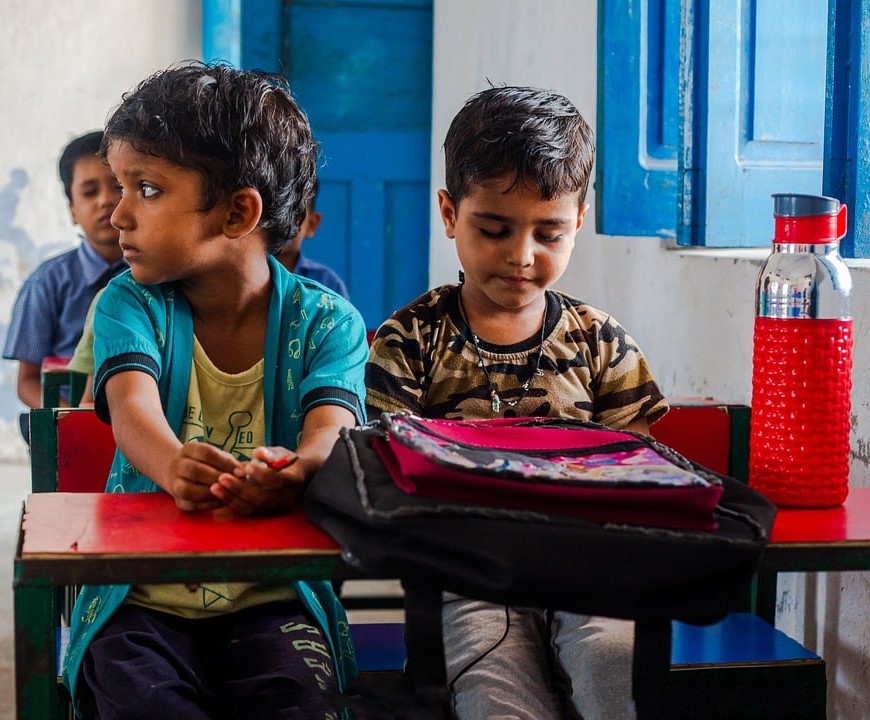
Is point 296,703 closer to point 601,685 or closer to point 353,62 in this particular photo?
point 601,685

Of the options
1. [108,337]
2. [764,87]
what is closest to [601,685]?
[108,337]

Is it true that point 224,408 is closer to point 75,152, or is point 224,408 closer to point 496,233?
point 496,233

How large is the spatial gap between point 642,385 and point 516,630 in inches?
16.7

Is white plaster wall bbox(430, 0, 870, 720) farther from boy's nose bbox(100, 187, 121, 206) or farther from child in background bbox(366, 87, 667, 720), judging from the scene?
boy's nose bbox(100, 187, 121, 206)

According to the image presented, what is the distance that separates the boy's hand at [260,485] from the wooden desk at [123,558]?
0.09ft

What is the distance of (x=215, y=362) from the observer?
1563 millimetres

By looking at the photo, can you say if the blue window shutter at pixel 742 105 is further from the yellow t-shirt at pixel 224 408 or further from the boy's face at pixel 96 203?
the boy's face at pixel 96 203

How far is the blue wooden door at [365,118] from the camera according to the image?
18.2 ft

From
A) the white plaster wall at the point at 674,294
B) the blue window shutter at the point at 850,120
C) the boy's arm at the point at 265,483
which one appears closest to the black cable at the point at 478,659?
the boy's arm at the point at 265,483

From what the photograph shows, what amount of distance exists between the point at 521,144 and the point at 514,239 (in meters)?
0.13

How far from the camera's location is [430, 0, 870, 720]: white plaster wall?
1816 mm

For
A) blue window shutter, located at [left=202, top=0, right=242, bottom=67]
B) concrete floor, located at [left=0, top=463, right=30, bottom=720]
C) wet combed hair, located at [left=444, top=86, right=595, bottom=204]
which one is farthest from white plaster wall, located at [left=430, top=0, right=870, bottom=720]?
concrete floor, located at [left=0, top=463, right=30, bottom=720]

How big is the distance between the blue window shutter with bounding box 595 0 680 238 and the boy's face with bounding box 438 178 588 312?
1067 mm

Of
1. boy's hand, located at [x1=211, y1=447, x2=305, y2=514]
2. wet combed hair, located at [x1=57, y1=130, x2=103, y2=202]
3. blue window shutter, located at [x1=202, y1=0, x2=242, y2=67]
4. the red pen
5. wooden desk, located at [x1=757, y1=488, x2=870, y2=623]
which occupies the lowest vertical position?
wooden desk, located at [x1=757, y1=488, x2=870, y2=623]
